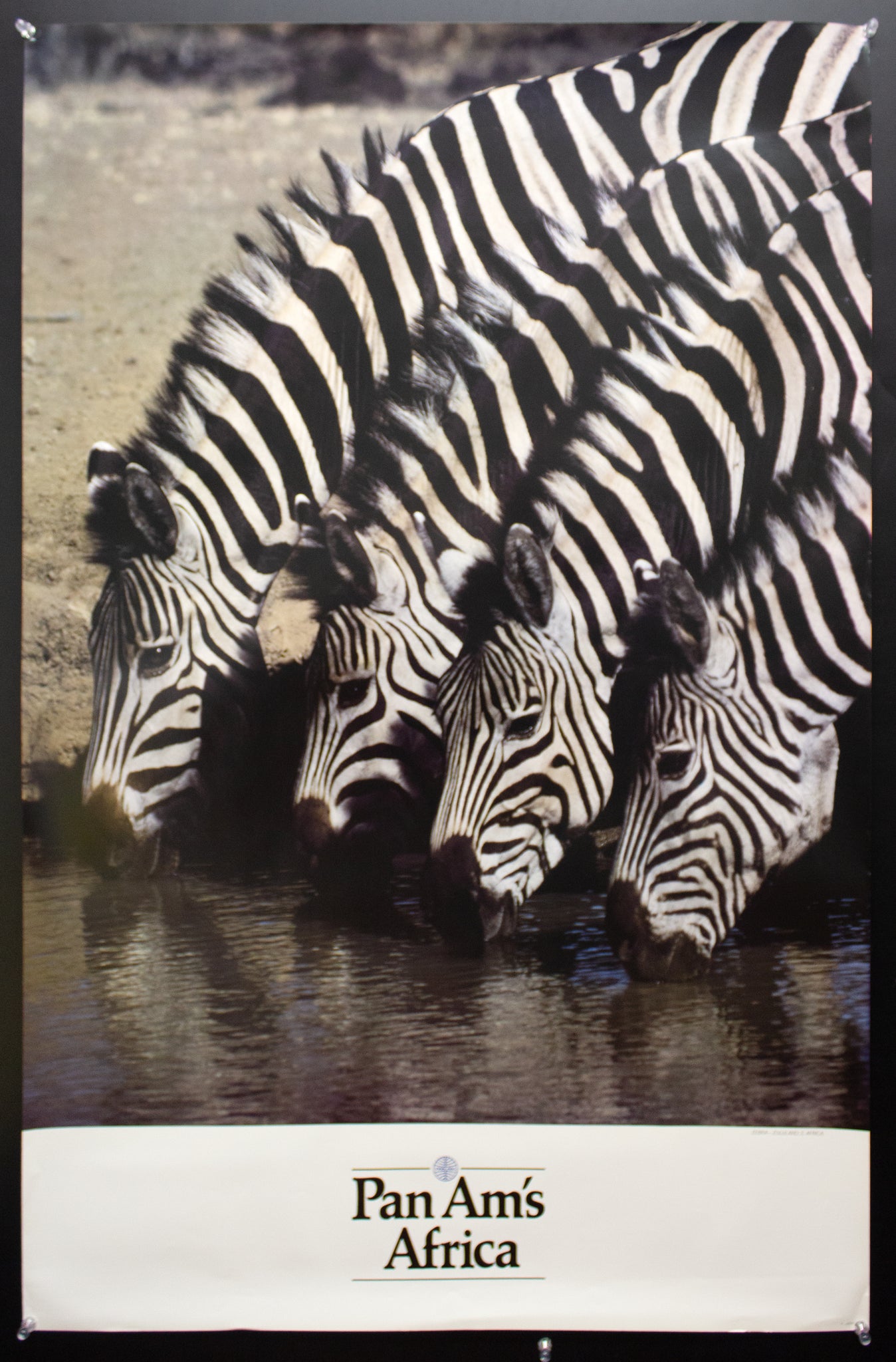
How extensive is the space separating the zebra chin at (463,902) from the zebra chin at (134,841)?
0.47m

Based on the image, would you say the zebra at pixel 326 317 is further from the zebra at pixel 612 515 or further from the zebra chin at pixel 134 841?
the zebra at pixel 612 515

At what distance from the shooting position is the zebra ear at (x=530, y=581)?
5.18 feet

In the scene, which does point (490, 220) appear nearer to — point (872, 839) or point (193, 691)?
point (193, 691)

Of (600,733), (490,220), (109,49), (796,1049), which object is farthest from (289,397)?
(796,1049)

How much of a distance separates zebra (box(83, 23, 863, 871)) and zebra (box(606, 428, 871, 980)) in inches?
25.4

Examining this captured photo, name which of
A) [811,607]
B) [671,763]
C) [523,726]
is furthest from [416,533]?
[811,607]

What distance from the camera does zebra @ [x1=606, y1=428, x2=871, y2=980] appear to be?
157 cm

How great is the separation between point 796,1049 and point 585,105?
1.76 m

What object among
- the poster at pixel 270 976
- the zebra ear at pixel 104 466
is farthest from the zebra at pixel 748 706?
the zebra ear at pixel 104 466

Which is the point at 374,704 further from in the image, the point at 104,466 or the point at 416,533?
the point at 104,466

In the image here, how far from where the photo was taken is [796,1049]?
61.2 inches

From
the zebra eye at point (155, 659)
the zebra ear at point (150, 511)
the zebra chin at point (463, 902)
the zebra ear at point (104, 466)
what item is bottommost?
the zebra chin at point (463, 902)

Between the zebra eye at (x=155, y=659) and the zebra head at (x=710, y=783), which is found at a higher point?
the zebra eye at (x=155, y=659)

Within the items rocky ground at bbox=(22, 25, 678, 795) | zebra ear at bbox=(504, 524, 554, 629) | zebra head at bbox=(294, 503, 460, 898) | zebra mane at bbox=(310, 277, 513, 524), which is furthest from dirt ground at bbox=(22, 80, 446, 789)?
zebra ear at bbox=(504, 524, 554, 629)
